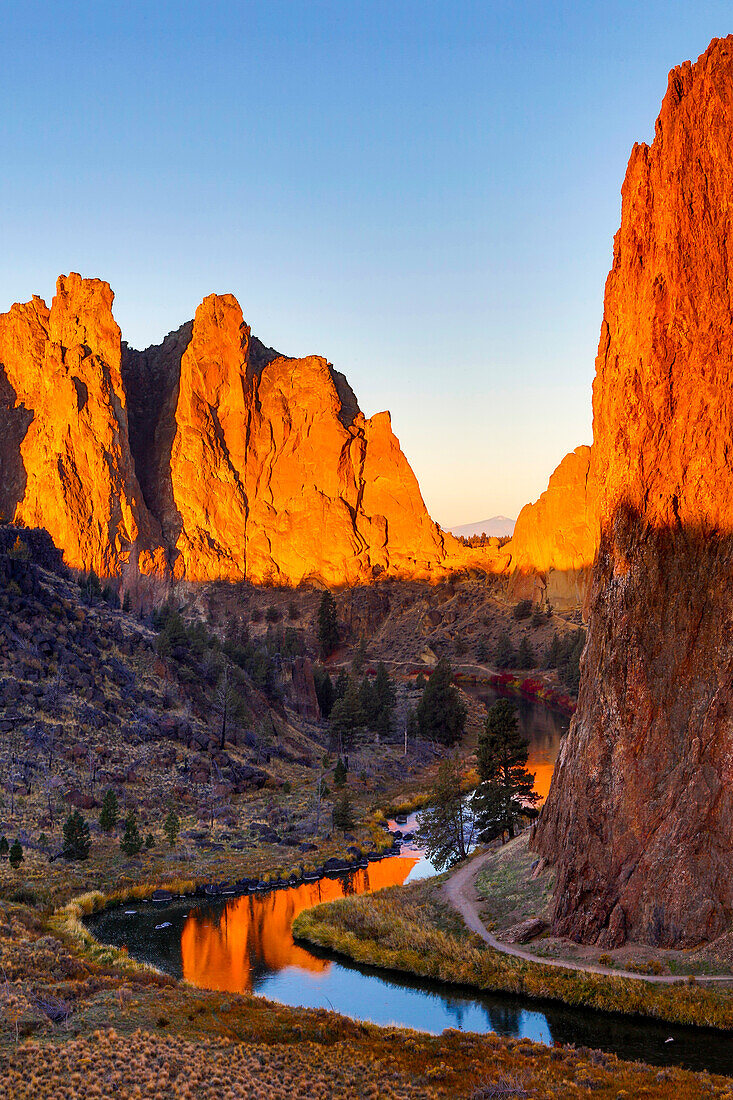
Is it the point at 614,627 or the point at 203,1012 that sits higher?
the point at 614,627

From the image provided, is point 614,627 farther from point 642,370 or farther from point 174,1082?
point 174,1082

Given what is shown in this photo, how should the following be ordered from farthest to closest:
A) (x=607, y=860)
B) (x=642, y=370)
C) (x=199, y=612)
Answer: (x=199, y=612)
(x=642, y=370)
(x=607, y=860)

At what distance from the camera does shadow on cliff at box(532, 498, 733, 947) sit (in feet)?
115

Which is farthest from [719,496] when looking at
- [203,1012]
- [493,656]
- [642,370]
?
[493,656]

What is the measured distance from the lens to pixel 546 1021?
3441 centimetres

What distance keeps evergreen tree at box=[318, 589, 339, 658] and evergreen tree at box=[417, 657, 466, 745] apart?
68.3 m

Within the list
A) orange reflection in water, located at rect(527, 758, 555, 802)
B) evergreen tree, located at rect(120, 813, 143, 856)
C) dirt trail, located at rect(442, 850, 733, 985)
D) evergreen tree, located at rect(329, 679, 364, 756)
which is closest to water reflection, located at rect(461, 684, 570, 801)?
orange reflection in water, located at rect(527, 758, 555, 802)

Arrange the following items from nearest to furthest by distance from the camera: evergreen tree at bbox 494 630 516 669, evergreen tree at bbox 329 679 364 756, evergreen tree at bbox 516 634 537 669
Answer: evergreen tree at bbox 329 679 364 756, evergreen tree at bbox 516 634 537 669, evergreen tree at bbox 494 630 516 669

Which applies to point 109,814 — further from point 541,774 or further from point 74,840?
point 541,774

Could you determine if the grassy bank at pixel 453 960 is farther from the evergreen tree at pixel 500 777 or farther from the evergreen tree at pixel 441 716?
the evergreen tree at pixel 441 716

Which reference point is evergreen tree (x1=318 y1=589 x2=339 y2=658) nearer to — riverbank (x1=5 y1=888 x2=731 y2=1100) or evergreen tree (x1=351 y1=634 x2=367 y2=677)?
evergreen tree (x1=351 y1=634 x2=367 y2=677)

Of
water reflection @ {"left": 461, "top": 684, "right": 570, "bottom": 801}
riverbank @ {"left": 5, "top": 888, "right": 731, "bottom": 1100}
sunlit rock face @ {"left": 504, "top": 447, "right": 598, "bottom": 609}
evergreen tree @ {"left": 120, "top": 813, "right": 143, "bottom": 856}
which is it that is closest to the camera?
riverbank @ {"left": 5, "top": 888, "right": 731, "bottom": 1100}

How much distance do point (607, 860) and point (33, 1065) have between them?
21.2 meters

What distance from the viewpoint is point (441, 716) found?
323 ft
